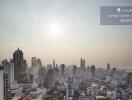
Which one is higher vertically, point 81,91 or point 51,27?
point 51,27

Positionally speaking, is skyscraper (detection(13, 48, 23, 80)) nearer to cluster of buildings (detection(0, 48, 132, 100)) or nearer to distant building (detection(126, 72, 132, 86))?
cluster of buildings (detection(0, 48, 132, 100))

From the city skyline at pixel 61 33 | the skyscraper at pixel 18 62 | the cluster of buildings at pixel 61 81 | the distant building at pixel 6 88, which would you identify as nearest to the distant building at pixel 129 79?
the cluster of buildings at pixel 61 81

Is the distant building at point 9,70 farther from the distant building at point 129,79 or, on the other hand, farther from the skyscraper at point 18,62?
the distant building at point 129,79

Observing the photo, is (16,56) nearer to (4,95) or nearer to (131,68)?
(4,95)

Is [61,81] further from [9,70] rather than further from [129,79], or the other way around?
[129,79]

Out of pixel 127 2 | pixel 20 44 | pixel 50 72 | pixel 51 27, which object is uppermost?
pixel 127 2

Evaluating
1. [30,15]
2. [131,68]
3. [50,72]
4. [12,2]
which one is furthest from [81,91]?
[12,2]

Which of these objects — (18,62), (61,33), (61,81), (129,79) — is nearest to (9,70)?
(18,62)

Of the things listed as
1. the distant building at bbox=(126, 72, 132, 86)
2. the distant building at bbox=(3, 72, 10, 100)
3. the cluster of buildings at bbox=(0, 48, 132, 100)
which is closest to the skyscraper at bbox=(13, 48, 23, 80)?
the cluster of buildings at bbox=(0, 48, 132, 100)
